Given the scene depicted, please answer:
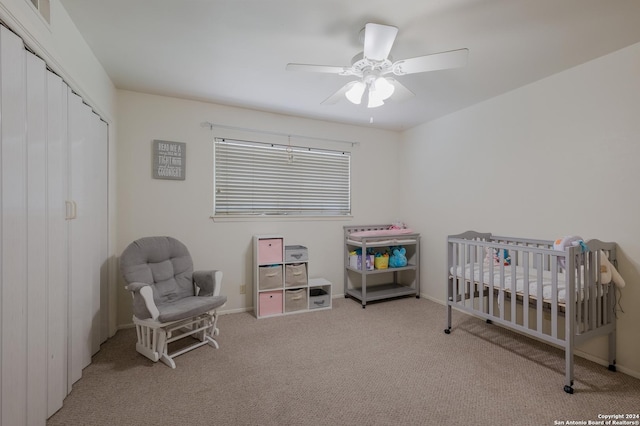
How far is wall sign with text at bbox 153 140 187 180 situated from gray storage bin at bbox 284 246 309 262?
4.56 feet

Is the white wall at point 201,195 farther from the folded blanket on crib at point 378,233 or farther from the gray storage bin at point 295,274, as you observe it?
the gray storage bin at point 295,274

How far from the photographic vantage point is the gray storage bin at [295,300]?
10.7 feet

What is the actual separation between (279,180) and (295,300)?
1.45m

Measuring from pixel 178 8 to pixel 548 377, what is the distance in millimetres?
3398

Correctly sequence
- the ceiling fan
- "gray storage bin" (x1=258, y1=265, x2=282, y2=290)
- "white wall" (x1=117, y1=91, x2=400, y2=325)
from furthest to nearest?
"gray storage bin" (x1=258, y1=265, x2=282, y2=290)
"white wall" (x1=117, y1=91, x2=400, y2=325)
the ceiling fan

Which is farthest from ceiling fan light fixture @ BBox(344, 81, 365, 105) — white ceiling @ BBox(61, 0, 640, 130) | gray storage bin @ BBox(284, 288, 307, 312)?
gray storage bin @ BBox(284, 288, 307, 312)

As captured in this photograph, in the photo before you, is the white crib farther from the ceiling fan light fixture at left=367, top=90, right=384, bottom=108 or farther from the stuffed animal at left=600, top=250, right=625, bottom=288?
the ceiling fan light fixture at left=367, top=90, right=384, bottom=108

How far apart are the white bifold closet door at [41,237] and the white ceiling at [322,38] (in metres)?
0.62

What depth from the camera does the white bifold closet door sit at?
121 centimetres

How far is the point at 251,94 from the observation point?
2939 millimetres

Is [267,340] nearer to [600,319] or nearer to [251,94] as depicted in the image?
[251,94]

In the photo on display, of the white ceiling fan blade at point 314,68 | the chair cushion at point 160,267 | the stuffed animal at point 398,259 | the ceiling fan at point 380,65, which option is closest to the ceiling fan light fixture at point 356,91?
the ceiling fan at point 380,65

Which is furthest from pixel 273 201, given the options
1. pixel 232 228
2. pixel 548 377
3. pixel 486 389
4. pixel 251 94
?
pixel 548 377

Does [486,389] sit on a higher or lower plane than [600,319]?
lower
